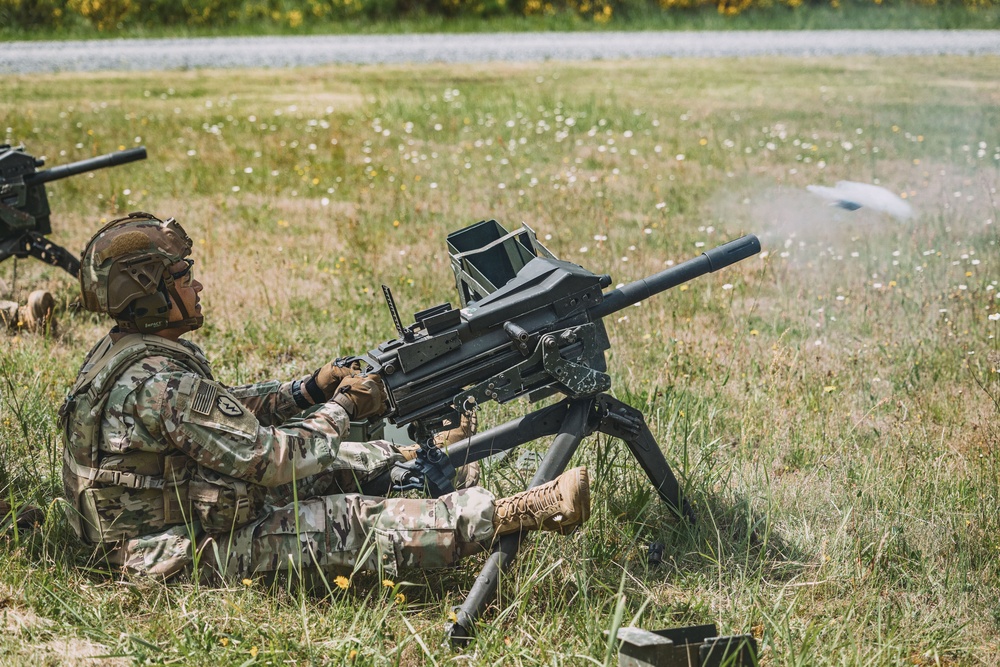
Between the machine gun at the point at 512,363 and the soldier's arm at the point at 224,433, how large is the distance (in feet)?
1.17

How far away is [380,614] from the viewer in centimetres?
358

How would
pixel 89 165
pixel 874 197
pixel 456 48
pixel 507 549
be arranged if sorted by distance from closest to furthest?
pixel 507 549
pixel 89 165
pixel 874 197
pixel 456 48

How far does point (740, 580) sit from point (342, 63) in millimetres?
15834

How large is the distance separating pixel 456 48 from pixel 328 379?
1663 centimetres

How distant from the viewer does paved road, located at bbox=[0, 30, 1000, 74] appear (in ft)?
59.4

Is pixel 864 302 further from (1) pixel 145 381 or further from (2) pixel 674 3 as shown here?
(2) pixel 674 3

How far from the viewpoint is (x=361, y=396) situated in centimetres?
379

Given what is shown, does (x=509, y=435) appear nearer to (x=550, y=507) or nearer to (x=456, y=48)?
(x=550, y=507)

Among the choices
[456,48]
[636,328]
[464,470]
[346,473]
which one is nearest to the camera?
[346,473]

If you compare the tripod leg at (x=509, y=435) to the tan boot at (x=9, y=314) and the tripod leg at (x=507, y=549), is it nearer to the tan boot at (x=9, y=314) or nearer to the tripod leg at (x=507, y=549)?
the tripod leg at (x=507, y=549)

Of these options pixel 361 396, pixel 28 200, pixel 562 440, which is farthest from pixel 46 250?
pixel 562 440

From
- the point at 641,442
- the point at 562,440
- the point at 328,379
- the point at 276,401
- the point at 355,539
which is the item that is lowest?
the point at 355,539

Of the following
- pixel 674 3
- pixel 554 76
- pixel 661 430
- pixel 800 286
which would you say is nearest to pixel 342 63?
pixel 554 76

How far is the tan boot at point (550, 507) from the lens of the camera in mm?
3678
